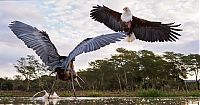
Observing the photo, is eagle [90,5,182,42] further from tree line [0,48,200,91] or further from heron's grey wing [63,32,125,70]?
tree line [0,48,200,91]

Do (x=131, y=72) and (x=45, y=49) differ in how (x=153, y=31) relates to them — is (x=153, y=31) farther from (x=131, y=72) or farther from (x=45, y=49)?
(x=131, y=72)

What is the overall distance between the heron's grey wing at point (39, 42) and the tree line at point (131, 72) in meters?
45.5

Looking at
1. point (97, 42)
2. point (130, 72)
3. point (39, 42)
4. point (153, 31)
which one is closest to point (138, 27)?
point (153, 31)

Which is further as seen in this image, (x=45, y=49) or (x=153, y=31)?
(x=153, y=31)

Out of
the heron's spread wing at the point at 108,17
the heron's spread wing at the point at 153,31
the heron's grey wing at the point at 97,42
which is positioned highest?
the heron's spread wing at the point at 108,17

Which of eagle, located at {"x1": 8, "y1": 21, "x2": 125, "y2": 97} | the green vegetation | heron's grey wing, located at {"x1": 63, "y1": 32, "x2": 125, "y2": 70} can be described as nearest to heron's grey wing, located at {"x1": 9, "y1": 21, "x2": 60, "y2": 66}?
eagle, located at {"x1": 8, "y1": 21, "x2": 125, "y2": 97}

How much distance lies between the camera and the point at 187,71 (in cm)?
5488

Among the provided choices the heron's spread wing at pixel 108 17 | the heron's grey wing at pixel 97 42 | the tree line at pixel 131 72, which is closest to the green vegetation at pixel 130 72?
the tree line at pixel 131 72

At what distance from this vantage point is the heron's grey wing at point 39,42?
521 cm

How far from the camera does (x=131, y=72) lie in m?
53.2

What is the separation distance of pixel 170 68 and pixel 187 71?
2859 millimetres

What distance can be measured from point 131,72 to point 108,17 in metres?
44.5

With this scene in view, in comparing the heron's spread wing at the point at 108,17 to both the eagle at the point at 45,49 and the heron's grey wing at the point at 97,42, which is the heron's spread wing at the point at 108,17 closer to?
the eagle at the point at 45,49

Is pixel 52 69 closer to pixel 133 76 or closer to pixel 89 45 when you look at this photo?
pixel 89 45
